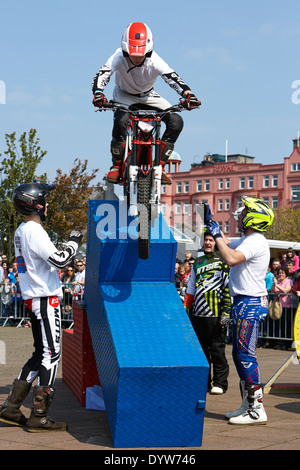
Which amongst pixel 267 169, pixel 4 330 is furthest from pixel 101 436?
pixel 267 169

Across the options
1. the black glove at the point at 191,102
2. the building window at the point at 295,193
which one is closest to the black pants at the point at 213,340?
the black glove at the point at 191,102

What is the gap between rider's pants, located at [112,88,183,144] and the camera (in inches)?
303

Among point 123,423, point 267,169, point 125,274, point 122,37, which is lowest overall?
point 123,423

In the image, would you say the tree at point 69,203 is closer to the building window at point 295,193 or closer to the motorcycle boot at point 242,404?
the motorcycle boot at point 242,404

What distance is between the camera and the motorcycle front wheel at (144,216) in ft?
21.4

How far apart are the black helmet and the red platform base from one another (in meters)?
1.66

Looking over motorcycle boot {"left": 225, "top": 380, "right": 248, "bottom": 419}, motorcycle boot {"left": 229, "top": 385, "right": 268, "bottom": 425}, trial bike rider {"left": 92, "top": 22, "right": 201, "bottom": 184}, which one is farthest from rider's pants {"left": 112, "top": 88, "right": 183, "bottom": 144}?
motorcycle boot {"left": 229, "top": 385, "right": 268, "bottom": 425}

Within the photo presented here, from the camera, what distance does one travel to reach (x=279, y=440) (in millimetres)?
5895

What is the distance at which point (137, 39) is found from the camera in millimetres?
7379

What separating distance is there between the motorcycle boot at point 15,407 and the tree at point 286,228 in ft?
208

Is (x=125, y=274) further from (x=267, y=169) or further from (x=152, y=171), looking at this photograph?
(x=267, y=169)

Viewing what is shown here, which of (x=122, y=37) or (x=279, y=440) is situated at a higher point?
(x=122, y=37)

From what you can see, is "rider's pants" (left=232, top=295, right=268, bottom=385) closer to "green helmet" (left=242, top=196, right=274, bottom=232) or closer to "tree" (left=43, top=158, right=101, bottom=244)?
"green helmet" (left=242, top=196, right=274, bottom=232)
